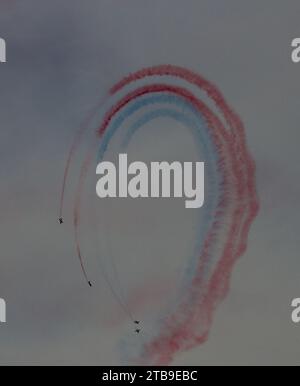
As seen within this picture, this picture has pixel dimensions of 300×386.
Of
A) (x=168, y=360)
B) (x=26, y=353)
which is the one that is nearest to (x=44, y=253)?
(x=26, y=353)

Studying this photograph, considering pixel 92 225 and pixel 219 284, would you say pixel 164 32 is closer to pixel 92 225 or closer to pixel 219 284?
pixel 92 225
